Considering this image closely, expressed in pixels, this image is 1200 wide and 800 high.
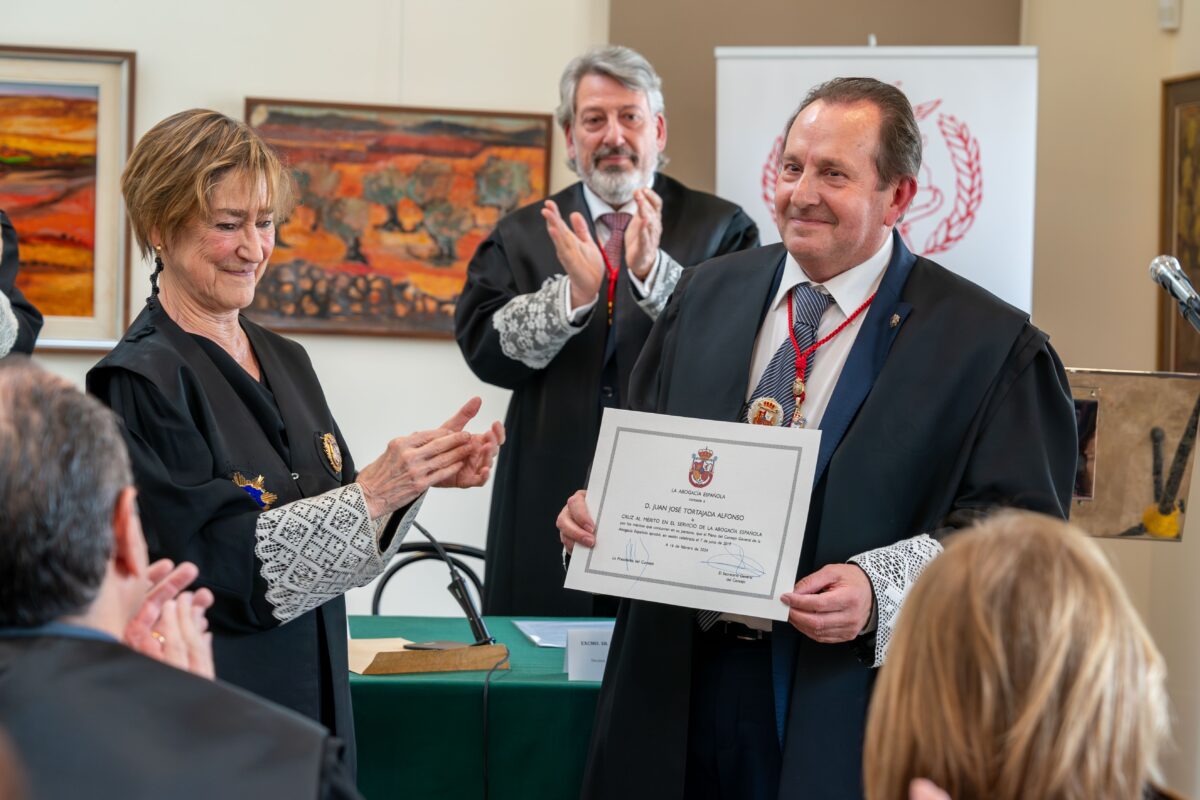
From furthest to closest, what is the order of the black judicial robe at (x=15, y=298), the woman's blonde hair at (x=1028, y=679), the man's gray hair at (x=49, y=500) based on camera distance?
the black judicial robe at (x=15, y=298) → the man's gray hair at (x=49, y=500) → the woman's blonde hair at (x=1028, y=679)

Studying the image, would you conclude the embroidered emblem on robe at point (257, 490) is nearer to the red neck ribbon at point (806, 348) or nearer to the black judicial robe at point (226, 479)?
the black judicial robe at point (226, 479)

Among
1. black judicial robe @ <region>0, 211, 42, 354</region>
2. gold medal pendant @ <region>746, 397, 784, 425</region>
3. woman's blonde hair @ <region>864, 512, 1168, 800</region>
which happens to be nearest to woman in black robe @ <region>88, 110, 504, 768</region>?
gold medal pendant @ <region>746, 397, 784, 425</region>

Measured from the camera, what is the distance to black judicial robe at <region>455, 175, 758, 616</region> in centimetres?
377

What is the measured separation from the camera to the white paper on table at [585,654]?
2.78 metres

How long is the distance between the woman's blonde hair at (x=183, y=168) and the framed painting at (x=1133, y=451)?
2.17 m

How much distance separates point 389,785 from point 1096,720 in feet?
6.08

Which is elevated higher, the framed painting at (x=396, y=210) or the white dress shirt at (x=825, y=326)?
the framed painting at (x=396, y=210)

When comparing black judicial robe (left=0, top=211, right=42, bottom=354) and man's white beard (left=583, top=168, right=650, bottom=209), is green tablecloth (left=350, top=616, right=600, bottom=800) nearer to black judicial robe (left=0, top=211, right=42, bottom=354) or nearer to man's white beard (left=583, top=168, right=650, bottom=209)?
black judicial robe (left=0, top=211, right=42, bottom=354)

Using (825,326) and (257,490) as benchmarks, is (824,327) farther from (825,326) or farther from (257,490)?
(257,490)

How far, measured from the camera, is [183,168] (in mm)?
2330


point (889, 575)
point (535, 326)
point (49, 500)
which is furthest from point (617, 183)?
point (49, 500)

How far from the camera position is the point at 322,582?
2221 millimetres

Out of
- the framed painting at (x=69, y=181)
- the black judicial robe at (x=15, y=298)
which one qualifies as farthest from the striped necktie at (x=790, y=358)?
the framed painting at (x=69, y=181)

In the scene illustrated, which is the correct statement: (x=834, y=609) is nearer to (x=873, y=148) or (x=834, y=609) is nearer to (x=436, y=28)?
(x=873, y=148)
